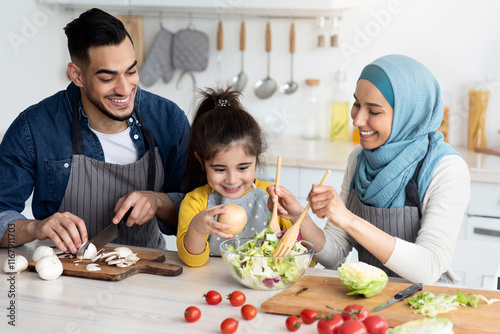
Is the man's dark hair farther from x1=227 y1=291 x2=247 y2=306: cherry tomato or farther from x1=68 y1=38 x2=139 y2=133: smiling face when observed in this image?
x1=227 y1=291 x2=247 y2=306: cherry tomato

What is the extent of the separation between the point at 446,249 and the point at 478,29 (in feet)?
6.74

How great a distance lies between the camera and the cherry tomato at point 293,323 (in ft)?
3.95

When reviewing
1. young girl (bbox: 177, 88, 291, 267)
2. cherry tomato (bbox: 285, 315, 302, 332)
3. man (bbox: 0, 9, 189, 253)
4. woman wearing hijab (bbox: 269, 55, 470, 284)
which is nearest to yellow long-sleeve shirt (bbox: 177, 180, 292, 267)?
young girl (bbox: 177, 88, 291, 267)

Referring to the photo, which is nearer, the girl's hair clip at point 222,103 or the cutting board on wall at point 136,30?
the girl's hair clip at point 222,103

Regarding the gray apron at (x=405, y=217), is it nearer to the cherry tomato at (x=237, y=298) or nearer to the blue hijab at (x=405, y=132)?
the blue hijab at (x=405, y=132)

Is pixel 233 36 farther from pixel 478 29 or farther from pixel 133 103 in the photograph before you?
pixel 133 103

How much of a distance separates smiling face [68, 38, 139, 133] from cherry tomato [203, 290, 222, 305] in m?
0.79

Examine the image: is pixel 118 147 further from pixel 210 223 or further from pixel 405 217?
pixel 405 217

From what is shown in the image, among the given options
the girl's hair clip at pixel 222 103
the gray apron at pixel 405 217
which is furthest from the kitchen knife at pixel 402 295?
A: the girl's hair clip at pixel 222 103

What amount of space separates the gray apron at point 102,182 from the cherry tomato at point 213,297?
0.77m

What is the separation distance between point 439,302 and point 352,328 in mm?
319

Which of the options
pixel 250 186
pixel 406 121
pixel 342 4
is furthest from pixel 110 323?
pixel 342 4

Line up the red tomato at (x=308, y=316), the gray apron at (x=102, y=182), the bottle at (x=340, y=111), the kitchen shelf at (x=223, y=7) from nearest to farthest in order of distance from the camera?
the red tomato at (x=308, y=316), the gray apron at (x=102, y=182), the kitchen shelf at (x=223, y=7), the bottle at (x=340, y=111)

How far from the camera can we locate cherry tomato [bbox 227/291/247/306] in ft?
4.41
